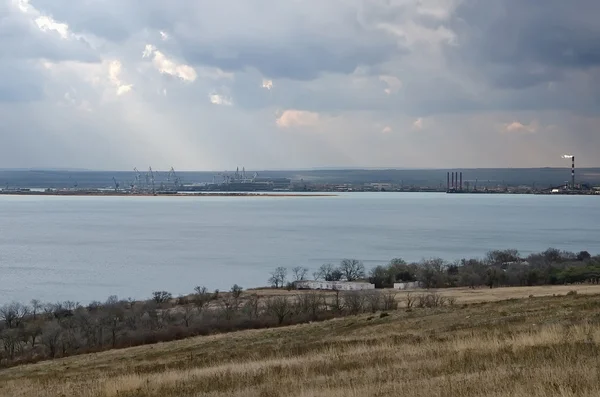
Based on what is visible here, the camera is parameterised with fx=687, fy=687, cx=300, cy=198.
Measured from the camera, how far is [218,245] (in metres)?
78.8

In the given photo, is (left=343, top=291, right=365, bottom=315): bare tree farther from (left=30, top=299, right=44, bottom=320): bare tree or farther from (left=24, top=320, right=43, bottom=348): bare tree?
(left=30, top=299, right=44, bottom=320): bare tree

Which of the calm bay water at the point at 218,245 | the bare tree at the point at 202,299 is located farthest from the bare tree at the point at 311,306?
the calm bay water at the point at 218,245

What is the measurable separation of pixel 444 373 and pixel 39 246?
3050 inches

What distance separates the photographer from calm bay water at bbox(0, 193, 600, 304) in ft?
169

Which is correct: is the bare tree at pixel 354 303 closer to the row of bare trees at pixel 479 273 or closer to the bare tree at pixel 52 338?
the bare tree at pixel 52 338

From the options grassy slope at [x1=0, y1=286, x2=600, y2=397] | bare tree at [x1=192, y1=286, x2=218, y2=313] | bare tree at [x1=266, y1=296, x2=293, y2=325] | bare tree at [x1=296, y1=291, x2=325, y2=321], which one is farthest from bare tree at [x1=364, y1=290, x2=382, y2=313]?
grassy slope at [x1=0, y1=286, x2=600, y2=397]

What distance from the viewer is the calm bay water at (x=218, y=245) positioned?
169ft

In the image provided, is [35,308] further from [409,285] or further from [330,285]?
[409,285]

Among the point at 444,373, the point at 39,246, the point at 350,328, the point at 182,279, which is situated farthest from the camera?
the point at 39,246

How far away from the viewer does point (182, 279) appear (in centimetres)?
5253

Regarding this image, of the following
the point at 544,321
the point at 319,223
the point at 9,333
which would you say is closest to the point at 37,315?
the point at 9,333

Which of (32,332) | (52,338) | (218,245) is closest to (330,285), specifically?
(32,332)

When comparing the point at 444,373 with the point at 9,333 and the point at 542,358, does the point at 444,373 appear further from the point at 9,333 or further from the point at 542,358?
the point at 9,333

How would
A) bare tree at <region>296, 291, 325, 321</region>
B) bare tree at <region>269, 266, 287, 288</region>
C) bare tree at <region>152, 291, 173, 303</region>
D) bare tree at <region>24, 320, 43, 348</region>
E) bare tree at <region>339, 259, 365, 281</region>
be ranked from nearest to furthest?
1. bare tree at <region>296, 291, 325, 321</region>
2. bare tree at <region>24, 320, 43, 348</region>
3. bare tree at <region>152, 291, 173, 303</region>
4. bare tree at <region>269, 266, 287, 288</region>
5. bare tree at <region>339, 259, 365, 281</region>
